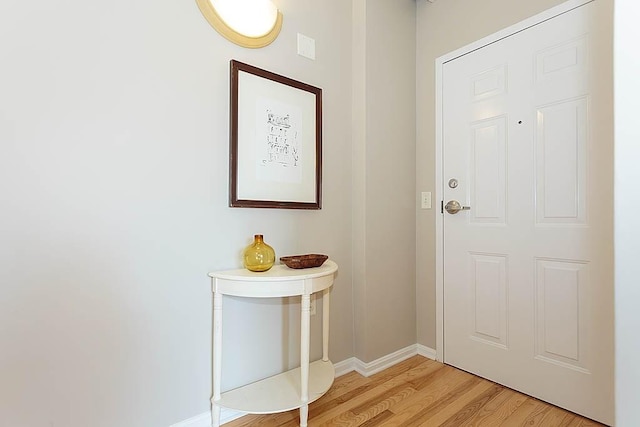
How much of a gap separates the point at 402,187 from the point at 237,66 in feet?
4.10

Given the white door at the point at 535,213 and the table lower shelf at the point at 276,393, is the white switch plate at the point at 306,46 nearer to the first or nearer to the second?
the white door at the point at 535,213

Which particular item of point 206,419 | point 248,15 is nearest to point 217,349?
point 206,419

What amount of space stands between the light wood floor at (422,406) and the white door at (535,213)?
111 mm

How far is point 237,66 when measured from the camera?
145 cm

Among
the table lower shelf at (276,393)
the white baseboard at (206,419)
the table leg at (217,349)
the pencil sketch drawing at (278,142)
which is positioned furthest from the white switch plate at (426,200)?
the white baseboard at (206,419)

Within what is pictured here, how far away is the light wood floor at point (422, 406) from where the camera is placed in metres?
1.42

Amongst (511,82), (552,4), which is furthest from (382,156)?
(552,4)

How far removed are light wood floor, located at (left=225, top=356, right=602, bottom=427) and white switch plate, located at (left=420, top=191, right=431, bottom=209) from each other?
1051 mm

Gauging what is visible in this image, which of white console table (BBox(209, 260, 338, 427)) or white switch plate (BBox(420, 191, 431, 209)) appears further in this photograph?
white switch plate (BBox(420, 191, 431, 209))

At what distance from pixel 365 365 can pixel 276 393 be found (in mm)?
649

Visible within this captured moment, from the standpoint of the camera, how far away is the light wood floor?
1423mm

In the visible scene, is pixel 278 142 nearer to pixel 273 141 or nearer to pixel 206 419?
pixel 273 141

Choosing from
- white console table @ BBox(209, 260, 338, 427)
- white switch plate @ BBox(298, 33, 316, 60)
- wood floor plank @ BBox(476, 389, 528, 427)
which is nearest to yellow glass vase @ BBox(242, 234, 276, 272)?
white console table @ BBox(209, 260, 338, 427)

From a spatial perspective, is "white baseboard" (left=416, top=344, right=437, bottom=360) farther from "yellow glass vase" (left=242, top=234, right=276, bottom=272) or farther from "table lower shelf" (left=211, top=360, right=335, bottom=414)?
"yellow glass vase" (left=242, top=234, right=276, bottom=272)
